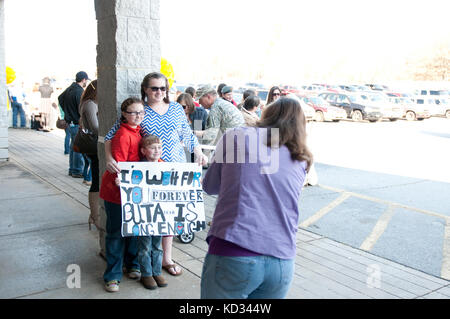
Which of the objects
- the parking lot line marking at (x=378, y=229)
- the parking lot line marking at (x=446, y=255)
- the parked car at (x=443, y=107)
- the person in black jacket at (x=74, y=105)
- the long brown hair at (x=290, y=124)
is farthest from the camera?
the parked car at (x=443, y=107)

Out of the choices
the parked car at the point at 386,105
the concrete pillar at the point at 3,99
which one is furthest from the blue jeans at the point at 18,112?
the parked car at the point at 386,105

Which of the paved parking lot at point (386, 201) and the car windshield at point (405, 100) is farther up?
the car windshield at point (405, 100)

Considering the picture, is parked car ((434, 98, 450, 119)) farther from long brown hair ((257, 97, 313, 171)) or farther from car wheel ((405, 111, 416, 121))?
long brown hair ((257, 97, 313, 171))

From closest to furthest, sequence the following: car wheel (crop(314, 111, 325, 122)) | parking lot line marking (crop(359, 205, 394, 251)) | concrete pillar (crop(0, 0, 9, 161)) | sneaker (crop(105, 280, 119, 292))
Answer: sneaker (crop(105, 280, 119, 292)), parking lot line marking (crop(359, 205, 394, 251)), concrete pillar (crop(0, 0, 9, 161)), car wheel (crop(314, 111, 325, 122))

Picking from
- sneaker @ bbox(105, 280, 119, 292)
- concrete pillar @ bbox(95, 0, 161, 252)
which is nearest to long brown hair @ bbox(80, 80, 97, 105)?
concrete pillar @ bbox(95, 0, 161, 252)

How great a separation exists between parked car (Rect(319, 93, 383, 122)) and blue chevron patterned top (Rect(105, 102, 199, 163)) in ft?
70.3

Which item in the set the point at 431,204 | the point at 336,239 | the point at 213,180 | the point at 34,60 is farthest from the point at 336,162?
the point at 34,60

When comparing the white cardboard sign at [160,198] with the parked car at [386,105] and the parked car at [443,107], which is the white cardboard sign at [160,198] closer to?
the parked car at [386,105]

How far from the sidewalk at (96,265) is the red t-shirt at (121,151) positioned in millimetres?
844

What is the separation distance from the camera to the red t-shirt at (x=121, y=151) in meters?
3.84

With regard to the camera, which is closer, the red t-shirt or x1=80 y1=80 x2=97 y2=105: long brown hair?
the red t-shirt

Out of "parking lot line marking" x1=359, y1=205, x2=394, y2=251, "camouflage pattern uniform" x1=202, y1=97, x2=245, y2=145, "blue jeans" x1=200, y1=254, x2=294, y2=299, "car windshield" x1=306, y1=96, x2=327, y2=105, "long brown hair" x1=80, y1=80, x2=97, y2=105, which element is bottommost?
"parking lot line marking" x1=359, y1=205, x2=394, y2=251

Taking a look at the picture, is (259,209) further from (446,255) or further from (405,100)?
(405,100)

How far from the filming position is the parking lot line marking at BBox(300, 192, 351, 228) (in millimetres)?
6484
